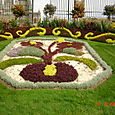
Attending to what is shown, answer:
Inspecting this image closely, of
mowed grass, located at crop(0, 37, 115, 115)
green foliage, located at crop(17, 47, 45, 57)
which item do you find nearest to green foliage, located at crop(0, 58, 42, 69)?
green foliage, located at crop(17, 47, 45, 57)

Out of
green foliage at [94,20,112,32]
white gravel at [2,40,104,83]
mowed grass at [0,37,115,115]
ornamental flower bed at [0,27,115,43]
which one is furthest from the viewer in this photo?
green foliage at [94,20,112,32]

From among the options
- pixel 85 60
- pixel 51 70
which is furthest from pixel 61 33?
pixel 51 70

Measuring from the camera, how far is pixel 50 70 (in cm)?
562

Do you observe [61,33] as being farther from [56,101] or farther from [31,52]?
[56,101]

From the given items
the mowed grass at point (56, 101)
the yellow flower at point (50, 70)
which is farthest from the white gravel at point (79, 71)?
the yellow flower at point (50, 70)

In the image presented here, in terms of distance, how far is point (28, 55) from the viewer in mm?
7121

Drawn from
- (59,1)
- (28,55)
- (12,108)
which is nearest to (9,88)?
(12,108)

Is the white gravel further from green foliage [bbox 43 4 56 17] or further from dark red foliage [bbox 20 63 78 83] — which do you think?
green foliage [bbox 43 4 56 17]

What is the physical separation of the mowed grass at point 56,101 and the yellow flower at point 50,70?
0.99 m

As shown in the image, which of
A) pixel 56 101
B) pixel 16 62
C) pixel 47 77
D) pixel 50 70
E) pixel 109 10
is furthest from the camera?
pixel 109 10

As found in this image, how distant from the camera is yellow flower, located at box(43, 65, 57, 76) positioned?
17.9 ft

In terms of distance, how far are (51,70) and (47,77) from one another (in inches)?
19.4

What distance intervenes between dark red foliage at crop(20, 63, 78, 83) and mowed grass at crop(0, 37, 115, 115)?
2.05ft

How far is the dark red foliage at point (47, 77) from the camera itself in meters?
5.10
